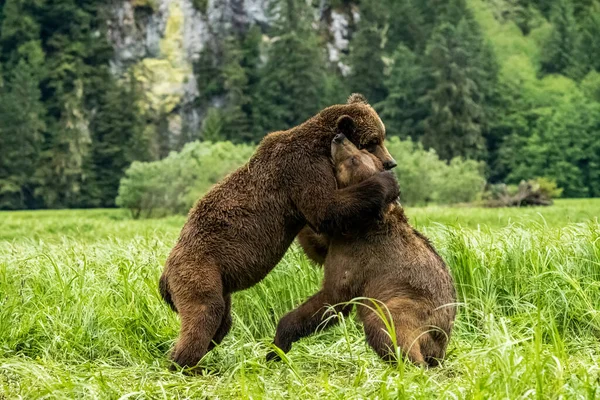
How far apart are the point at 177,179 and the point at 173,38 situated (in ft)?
89.5

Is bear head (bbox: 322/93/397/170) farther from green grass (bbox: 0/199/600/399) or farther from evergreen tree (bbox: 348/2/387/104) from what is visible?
evergreen tree (bbox: 348/2/387/104)

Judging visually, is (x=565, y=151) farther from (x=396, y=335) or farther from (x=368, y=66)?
(x=396, y=335)

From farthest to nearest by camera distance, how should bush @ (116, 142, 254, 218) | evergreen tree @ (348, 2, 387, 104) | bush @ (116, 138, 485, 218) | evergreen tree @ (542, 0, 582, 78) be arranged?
evergreen tree @ (542, 0, 582, 78) → evergreen tree @ (348, 2, 387, 104) → bush @ (116, 138, 485, 218) → bush @ (116, 142, 254, 218)

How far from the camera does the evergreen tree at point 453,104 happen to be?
50188 millimetres

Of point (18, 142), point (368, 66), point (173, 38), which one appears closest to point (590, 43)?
point (368, 66)

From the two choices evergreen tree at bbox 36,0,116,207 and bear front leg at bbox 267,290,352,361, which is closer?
bear front leg at bbox 267,290,352,361

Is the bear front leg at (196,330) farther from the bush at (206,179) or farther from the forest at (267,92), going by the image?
the forest at (267,92)

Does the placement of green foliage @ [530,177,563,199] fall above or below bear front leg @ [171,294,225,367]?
below

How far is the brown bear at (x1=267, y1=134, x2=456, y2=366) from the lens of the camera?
4.55 metres

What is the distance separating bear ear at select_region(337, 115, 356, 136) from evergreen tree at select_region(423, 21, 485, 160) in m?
44.7

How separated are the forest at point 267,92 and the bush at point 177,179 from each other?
1190 centimetres

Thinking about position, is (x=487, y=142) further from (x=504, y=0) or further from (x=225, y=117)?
(x=504, y=0)

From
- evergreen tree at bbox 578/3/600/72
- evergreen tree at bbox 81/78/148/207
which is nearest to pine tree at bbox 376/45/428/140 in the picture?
evergreen tree at bbox 578/3/600/72

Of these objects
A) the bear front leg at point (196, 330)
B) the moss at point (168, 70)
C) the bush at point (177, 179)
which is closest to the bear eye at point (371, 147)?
the bear front leg at point (196, 330)
